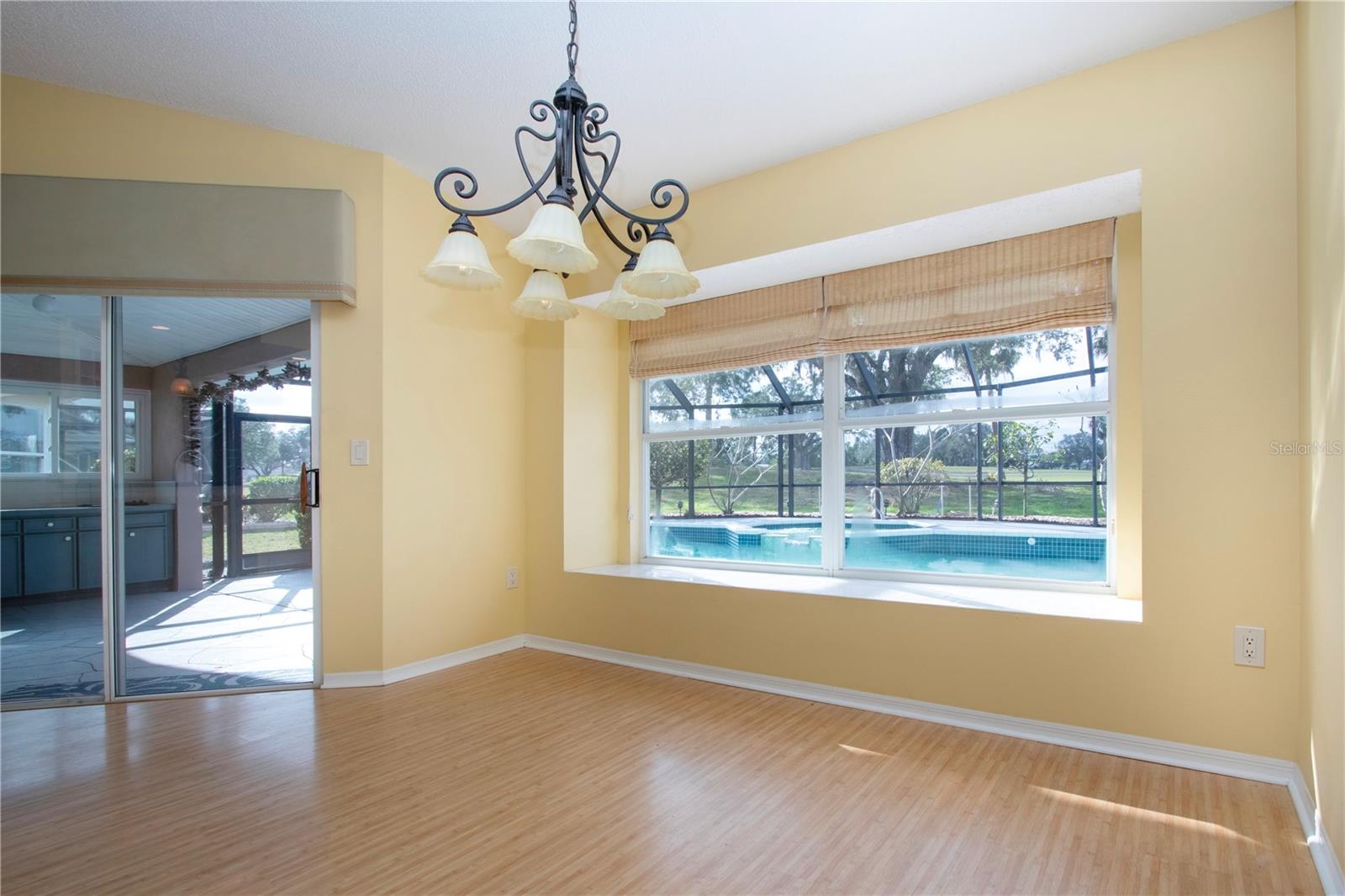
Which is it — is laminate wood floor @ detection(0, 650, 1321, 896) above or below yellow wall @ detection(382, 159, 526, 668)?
below

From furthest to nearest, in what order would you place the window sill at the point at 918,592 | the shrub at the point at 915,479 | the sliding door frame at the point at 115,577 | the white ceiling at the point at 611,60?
the shrub at the point at 915,479 → the sliding door frame at the point at 115,577 → the window sill at the point at 918,592 → the white ceiling at the point at 611,60

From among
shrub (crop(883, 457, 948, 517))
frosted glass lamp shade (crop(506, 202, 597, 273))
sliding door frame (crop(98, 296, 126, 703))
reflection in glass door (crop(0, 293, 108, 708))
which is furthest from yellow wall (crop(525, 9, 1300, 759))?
reflection in glass door (crop(0, 293, 108, 708))

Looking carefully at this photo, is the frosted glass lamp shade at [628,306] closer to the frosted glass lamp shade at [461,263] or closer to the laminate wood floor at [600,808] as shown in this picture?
the frosted glass lamp shade at [461,263]

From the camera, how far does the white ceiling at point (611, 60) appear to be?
2.38m

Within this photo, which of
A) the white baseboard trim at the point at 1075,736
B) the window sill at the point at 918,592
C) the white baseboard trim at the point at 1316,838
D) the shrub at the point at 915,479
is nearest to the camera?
the white baseboard trim at the point at 1316,838

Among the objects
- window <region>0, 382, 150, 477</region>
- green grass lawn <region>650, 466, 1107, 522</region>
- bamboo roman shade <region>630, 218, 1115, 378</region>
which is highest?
bamboo roman shade <region>630, 218, 1115, 378</region>

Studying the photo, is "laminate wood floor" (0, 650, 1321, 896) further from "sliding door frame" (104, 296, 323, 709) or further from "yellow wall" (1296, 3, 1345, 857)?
"yellow wall" (1296, 3, 1345, 857)

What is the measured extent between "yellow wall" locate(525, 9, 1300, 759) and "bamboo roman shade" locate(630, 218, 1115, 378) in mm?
202

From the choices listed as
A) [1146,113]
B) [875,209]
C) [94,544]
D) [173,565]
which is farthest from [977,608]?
[94,544]

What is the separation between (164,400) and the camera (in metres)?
3.36

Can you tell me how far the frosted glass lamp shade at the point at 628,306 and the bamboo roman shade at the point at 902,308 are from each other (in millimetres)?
1636

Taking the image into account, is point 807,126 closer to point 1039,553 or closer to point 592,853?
point 1039,553

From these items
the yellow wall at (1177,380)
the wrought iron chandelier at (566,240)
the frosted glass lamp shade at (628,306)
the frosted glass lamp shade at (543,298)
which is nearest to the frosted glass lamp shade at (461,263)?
the wrought iron chandelier at (566,240)

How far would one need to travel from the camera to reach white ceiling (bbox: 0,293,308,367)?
10.3 ft
